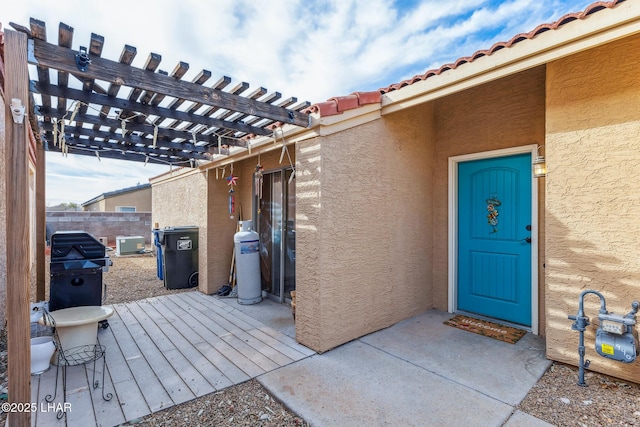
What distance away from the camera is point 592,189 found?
3014mm

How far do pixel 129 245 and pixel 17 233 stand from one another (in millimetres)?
10968

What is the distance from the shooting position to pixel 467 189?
186 inches

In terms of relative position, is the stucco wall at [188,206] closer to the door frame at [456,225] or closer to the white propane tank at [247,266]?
the white propane tank at [247,266]

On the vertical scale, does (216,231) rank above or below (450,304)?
above

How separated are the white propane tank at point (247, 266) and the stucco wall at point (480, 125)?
117 inches

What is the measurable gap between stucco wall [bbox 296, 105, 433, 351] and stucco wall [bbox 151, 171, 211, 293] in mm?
3111

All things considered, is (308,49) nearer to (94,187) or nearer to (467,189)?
(467,189)

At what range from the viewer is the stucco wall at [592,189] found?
2.85 meters

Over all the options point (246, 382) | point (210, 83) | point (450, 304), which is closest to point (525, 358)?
point (450, 304)

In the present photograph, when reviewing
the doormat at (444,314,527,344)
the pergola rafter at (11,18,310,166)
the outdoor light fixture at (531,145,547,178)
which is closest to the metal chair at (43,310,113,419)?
the pergola rafter at (11,18,310,166)

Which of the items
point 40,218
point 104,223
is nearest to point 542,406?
point 40,218

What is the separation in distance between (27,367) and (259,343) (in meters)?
2.21

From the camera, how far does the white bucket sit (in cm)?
307

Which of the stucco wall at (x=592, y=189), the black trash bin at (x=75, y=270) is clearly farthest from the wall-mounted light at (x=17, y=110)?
the stucco wall at (x=592, y=189)
